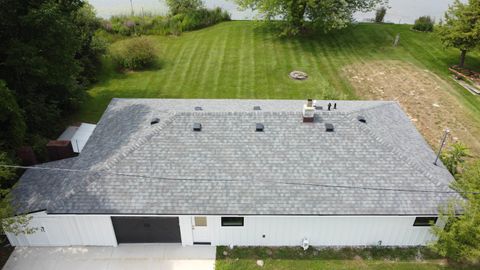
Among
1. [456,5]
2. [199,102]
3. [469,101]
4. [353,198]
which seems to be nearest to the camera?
[353,198]

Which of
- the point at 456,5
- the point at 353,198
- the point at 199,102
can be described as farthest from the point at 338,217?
the point at 456,5

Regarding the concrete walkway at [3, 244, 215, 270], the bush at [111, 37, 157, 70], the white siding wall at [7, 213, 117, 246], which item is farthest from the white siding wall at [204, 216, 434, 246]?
the bush at [111, 37, 157, 70]

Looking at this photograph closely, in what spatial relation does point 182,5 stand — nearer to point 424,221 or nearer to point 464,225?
point 424,221

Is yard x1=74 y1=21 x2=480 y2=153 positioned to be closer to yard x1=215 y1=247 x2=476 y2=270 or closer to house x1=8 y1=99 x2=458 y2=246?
house x1=8 y1=99 x2=458 y2=246

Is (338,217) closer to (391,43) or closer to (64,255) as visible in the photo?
(64,255)

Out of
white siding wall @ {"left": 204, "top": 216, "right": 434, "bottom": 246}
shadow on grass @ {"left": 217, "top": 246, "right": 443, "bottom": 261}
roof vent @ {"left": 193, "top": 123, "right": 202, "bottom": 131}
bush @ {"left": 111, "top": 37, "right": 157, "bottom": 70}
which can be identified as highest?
roof vent @ {"left": 193, "top": 123, "right": 202, "bottom": 131}

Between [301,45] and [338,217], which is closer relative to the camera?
[338,217]
